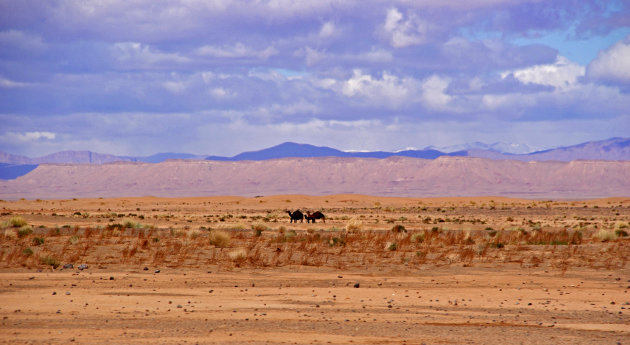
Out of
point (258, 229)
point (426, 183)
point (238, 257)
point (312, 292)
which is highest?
point (426, 183)

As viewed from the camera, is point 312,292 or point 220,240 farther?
point 220,240

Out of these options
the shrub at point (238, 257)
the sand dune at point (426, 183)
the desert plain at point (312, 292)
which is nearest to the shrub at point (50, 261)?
the desert plain at point (312, 292)

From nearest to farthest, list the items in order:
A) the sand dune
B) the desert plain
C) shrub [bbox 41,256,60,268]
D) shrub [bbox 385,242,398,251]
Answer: the desert plain, shrub [bbox 41,256,60,268], shrub [bbox 385,242,398,251], the sand dune

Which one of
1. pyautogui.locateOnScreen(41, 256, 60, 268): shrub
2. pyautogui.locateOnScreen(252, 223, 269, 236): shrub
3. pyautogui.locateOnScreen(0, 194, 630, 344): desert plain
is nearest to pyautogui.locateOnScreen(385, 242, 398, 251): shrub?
pyautogui.locateOnScreen(0, 194, 630, 344): desert plain

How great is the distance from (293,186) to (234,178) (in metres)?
18.9

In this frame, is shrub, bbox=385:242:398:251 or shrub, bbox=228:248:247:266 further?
shrub, bbox=385:242:398:251

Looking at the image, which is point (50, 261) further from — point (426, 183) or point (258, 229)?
point (426, 183)

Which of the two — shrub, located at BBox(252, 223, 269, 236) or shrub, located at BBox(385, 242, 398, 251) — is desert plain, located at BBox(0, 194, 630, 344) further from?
shrub, located at BBox(252, 223, 269, 236)

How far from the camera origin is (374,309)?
575 inches

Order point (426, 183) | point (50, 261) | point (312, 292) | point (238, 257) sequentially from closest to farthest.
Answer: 1. point (312, 292)
2. point (50, 261)
3. point (238, 257)
4. point (426, 183)

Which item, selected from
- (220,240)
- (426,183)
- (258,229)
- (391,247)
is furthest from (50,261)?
(426,183)

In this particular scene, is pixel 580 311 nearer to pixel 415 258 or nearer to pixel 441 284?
pixel 441 284

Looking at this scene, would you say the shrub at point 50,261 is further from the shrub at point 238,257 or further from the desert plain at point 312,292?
the shrub at point 238,257

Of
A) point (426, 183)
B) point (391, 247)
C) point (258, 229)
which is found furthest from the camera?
point (426, 183)
